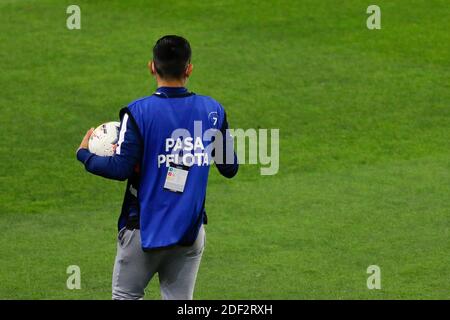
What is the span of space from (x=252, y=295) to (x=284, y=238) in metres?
1.44

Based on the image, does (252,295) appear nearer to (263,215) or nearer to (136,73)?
(263,215)

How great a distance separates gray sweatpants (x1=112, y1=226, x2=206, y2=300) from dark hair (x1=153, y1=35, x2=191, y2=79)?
853 mm

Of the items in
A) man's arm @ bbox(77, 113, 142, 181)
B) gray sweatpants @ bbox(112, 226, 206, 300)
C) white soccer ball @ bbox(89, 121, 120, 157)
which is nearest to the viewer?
man's arm @ bbox(77, 113, 142, 181)

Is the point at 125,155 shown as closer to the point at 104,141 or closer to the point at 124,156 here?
the point at 124,156

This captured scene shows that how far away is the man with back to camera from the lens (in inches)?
249

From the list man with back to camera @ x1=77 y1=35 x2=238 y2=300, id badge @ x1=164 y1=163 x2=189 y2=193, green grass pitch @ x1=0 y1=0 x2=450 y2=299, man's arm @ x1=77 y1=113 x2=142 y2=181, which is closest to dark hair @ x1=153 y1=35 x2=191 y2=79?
man with back to camera @ x1=77 y1=35 x2=238 y2=300

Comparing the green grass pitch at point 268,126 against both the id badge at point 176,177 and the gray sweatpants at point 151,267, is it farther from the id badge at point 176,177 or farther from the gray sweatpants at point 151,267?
the id badge at point 176,177

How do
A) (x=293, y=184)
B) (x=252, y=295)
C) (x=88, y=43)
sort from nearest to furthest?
(x=252, y=295), (x=293, y=184), (x=88, y=43)

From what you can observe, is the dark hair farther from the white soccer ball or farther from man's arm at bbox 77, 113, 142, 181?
the white soccer ball

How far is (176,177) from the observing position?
6.37 m

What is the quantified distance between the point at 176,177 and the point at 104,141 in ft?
1.73

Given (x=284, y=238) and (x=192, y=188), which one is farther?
(x=284, y=238)

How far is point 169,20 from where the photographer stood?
53.7 feet
